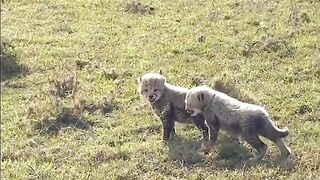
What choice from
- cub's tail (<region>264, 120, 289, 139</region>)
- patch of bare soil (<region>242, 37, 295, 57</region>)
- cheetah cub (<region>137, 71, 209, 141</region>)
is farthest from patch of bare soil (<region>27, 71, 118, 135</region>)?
patch of bare soil (<region>242, 37, 295, 57</region>)

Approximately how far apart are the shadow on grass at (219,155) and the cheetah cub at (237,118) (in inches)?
4.3

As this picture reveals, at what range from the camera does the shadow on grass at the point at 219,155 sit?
22.2 ft

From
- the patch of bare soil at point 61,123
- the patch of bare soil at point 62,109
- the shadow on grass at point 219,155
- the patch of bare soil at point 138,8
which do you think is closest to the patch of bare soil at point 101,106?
the patch of bare soil at point 62,109

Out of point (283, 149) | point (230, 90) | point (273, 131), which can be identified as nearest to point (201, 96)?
point (273, 131)

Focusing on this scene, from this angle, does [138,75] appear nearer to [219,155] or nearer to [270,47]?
[270,47]

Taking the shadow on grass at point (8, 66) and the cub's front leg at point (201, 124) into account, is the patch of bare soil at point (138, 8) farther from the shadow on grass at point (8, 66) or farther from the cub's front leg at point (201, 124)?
the cub's front leg at point (201, 124)

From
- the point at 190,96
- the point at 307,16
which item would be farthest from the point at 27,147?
the point at 307,16

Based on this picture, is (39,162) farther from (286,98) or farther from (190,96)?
(286,98)

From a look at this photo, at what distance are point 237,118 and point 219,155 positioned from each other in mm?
376

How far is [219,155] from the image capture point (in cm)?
704

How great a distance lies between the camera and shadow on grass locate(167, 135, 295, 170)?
676 cm

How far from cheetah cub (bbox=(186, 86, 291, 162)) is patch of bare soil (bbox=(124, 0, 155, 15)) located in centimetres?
532

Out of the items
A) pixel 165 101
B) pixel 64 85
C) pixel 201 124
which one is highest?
pixel 165 101

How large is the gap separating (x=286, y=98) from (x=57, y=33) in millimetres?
4430
